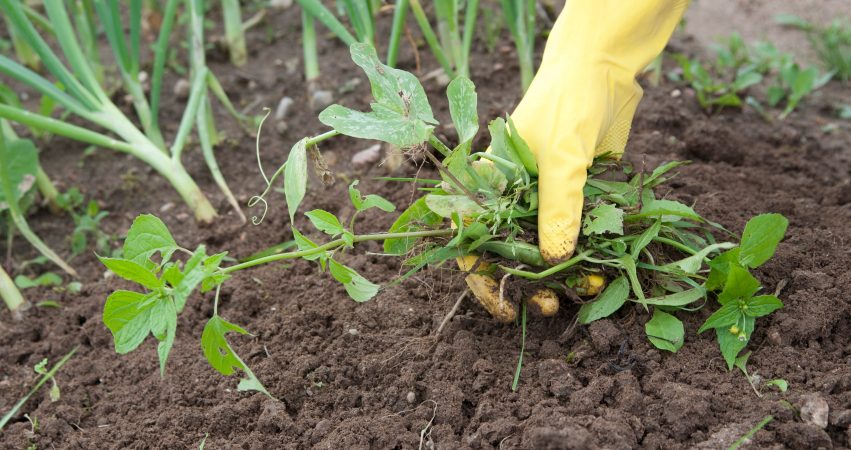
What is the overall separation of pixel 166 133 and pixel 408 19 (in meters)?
0.83

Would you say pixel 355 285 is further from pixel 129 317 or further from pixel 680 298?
pixel 680 298

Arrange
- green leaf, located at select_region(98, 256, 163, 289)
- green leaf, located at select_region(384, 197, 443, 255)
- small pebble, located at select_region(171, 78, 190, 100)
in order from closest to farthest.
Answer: green leaf, located at select_region(98, 256, 163, 289)
green leaf, located at select_region(384, 197, 443, 255)
small pebble, located at select_region(171, 78, 190, 100)

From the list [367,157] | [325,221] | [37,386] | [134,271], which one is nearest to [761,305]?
[325,221]

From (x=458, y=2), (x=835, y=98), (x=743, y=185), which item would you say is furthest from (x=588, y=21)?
(x=835, y=98)

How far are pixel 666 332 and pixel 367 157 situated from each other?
943mm

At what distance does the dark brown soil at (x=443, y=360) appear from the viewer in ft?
3.99

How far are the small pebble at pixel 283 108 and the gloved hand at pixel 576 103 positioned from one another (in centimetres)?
101

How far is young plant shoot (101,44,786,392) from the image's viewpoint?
1153 mm

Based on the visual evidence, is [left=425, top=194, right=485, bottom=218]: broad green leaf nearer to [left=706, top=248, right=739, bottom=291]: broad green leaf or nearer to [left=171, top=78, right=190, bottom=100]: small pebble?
[left=706, top=248, right=739, bottom=291]: broad green leaf

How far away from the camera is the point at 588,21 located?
1.48m

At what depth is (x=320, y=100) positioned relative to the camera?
7.70ft

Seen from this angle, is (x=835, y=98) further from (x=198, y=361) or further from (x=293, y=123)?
(x=198, y=361)

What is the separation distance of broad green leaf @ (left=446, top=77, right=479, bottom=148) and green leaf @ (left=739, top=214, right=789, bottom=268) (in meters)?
0.42

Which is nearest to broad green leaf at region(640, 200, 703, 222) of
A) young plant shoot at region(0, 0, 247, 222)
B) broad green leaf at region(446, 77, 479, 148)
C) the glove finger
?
the glove finger
